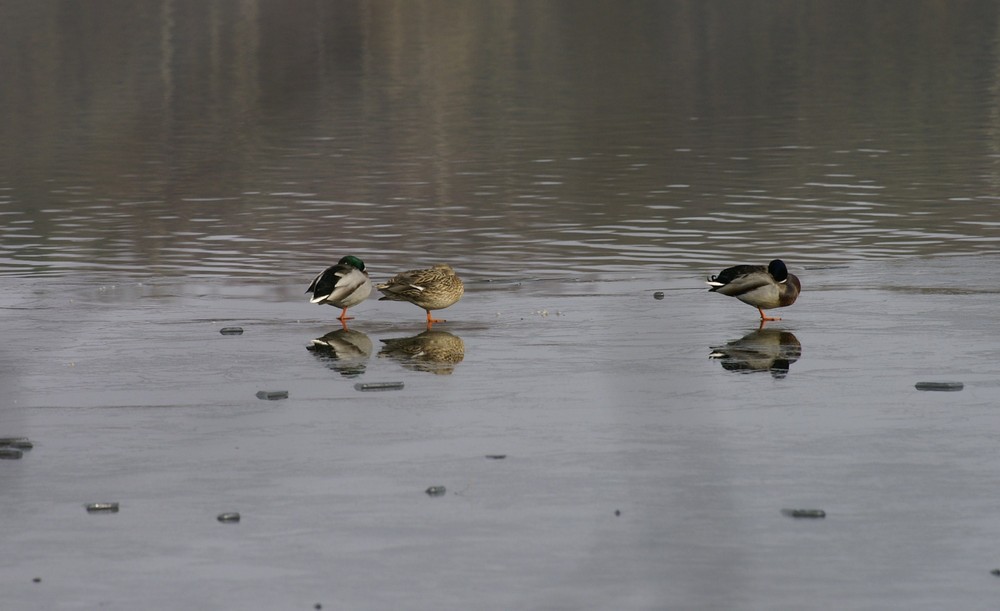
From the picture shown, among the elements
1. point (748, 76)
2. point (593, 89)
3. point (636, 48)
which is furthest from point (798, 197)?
point (636, 48)

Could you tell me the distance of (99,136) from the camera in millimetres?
41656

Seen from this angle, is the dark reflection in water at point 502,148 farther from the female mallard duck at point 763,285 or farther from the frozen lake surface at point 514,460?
the frozen lake surface at point 514,460

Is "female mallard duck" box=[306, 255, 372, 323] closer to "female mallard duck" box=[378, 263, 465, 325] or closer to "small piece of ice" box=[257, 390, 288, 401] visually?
"female mallard duck" box=[378, 263, 465, 325]

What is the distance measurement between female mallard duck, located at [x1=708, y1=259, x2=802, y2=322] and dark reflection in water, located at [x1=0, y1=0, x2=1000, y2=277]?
460 centimetres

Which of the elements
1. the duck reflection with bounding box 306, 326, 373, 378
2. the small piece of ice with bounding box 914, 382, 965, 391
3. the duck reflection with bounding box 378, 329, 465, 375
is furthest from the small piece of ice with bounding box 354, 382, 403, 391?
the small piece of ice with bounding box 914, 382, 965, 391

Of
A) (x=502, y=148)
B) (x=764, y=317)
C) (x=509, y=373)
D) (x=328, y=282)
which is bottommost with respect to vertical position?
(x=502, y=148)

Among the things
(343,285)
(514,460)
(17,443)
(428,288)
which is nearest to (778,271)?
(428,288)

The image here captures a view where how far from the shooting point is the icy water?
877 cm

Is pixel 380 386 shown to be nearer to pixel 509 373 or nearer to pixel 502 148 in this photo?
pixel 509 373

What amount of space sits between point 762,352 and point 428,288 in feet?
10.3

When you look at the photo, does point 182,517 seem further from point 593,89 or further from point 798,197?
point 593,89

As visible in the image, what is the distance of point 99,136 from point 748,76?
77.7 ft

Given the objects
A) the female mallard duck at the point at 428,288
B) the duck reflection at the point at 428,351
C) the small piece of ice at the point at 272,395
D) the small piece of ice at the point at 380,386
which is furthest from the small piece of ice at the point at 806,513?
the female mallard duck at the point at 428,288

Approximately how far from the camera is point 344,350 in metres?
15.0
